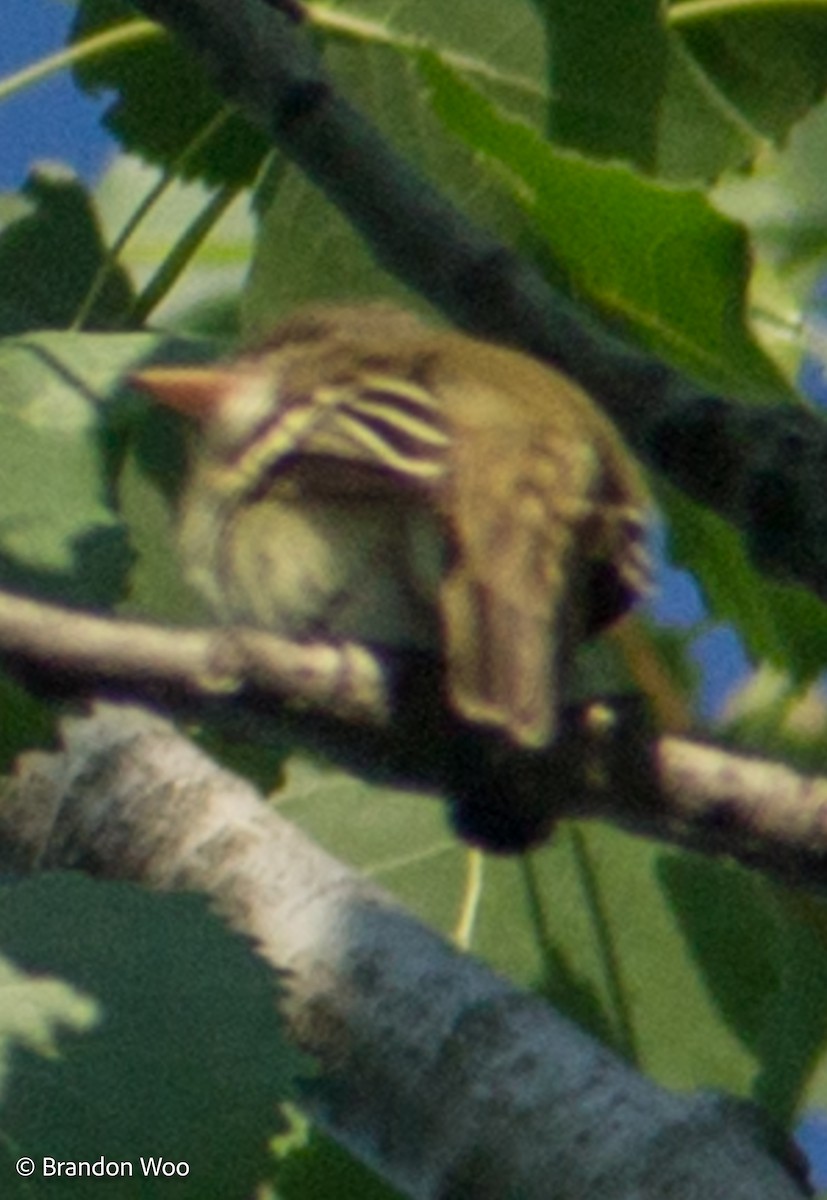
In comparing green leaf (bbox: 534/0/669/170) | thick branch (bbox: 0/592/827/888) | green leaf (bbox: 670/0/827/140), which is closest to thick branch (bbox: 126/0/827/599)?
thick branch (bbox: 0/592/827/888)

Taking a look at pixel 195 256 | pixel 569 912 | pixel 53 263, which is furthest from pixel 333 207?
pixel 569 912

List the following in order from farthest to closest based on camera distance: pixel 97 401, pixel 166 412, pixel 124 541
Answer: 1. pixel 166 412
2. pixel 97 401
3. pixel 124 541

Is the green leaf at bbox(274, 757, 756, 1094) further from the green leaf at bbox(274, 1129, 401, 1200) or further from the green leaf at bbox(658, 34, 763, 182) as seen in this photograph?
the green leaf at bbox(658, 34, 763, 182)

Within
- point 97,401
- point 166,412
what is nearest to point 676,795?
point 97,401

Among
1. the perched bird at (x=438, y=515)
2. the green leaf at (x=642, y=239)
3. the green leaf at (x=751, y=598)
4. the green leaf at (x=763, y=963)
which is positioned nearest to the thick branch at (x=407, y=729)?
the perched bird at (x=438, y=515)

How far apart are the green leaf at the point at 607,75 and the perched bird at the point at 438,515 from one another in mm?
339

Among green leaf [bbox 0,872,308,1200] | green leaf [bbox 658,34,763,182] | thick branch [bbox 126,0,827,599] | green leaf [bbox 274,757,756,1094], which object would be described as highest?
thick branch [bbox 126,0,827,599]

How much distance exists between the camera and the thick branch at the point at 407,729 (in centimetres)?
181

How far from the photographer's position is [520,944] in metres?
3.24

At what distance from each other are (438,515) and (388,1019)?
47 cm

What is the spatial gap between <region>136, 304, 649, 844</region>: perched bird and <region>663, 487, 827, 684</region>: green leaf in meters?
0.16

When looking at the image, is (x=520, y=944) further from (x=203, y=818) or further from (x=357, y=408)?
(x=357, y=408)

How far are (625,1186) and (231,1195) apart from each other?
1.05 ft

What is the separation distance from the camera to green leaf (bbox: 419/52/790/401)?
2369mm
